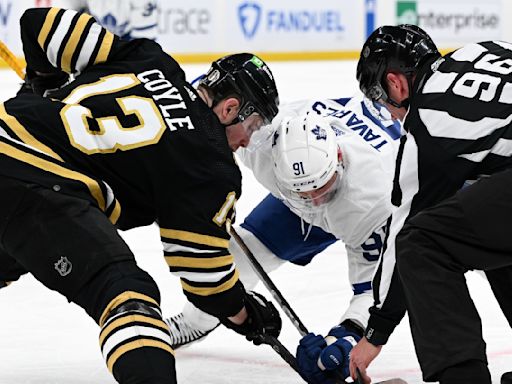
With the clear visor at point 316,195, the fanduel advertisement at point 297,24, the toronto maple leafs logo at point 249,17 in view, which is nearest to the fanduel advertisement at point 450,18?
the fanduel advertisement at point 297,24

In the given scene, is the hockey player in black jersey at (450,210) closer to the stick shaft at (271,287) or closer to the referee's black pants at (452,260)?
the referee's black pants at (452,260)

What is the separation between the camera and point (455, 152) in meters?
2.09

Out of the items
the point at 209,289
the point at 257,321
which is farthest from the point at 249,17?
the point at 209,289

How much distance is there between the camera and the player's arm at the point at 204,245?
2.21 meters

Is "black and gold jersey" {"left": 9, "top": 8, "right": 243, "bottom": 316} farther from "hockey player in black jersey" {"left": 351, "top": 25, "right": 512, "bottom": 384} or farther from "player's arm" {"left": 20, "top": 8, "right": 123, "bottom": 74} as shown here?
"hockey player in black jersey" {"left": 351, "top": 25, "right": 512, "bottom": 384}

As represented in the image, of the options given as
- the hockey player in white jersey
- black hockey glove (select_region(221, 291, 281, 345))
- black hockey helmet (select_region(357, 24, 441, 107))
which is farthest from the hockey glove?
black hockey helmet (select_region(357, 24, 441, 107))

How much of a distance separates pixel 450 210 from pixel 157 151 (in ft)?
1.98

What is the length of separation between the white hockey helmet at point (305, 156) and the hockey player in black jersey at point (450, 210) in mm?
372

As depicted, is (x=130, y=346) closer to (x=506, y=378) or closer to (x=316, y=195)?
(x=316, y=195)

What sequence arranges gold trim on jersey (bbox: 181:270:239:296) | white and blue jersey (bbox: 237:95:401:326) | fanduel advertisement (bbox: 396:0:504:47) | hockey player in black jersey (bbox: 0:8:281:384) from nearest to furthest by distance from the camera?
1. hockey player in black jersey (bbox: 0:8:281:384)
2. gold trim on jersey (bbox: 181:270:239:296)
3. white and blue jersey (bbox: 237:95:401:326)
4. fanduel advertisement (bbox: 396:0:504:47)

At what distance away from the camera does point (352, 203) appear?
2.75 m

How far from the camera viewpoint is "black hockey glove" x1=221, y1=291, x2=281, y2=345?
263 cm

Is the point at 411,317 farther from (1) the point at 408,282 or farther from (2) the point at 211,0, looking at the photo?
(2) the point at 211,0

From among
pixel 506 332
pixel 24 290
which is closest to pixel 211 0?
pixel 24 290
